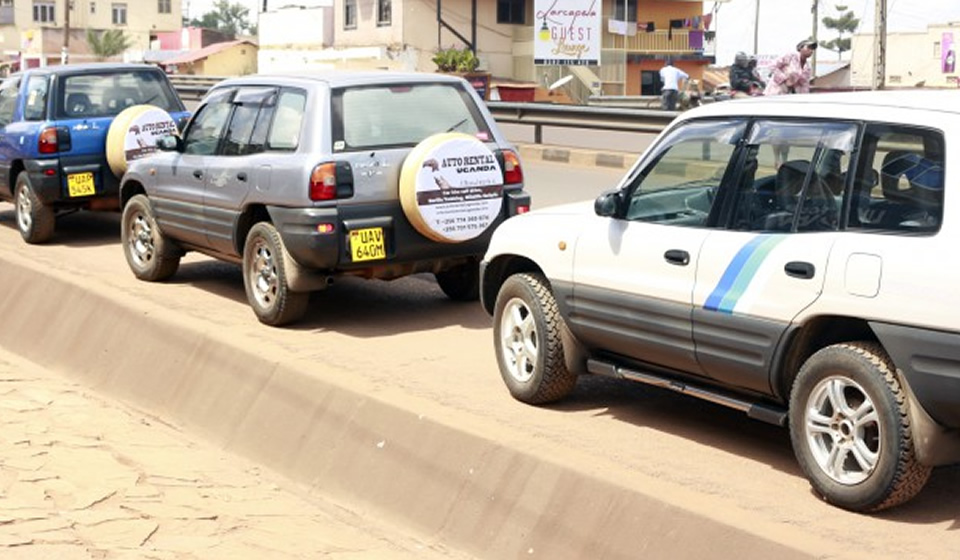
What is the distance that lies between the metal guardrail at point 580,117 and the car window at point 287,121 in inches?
405

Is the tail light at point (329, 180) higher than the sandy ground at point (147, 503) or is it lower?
higher

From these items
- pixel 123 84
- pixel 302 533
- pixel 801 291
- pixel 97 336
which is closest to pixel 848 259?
pixel 801 291

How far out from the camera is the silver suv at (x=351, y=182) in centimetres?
997

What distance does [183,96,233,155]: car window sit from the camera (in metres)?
11.4

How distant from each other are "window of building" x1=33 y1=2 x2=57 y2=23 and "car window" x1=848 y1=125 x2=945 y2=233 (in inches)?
4423

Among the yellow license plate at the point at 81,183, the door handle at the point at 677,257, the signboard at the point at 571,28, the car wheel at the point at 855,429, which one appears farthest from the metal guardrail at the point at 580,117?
the signboard at the point at 571,28

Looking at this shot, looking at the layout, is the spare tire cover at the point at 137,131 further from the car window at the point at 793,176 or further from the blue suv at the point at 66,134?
the car window at the point at 793,176

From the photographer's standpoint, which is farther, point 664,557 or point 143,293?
point 143,293

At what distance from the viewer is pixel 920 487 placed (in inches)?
239

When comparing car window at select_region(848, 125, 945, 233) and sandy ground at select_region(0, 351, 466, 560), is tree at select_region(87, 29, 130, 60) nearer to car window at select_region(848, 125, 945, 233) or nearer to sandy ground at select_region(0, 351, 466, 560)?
sandy ground at select_region(0, 351, 466, 560)

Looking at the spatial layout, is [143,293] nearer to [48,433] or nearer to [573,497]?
[48,433]

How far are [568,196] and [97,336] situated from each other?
8324mm

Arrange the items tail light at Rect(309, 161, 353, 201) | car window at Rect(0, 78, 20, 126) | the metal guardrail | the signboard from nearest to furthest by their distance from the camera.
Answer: tail light at Rect(309, 161, 353, 201) → car window at Rect(0, 78, 20, 126) → the metal guardrail → the signboard

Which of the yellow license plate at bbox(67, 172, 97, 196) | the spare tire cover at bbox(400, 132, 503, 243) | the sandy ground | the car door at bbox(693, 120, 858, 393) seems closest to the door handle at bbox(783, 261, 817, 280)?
→ the car door at bbox(693, 120, 858, 393)
